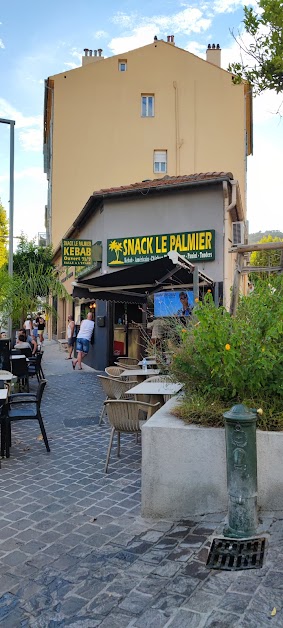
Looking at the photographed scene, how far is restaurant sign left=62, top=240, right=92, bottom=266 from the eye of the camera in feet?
51.3

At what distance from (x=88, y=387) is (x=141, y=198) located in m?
5.69

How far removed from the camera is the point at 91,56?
29172 millimetres

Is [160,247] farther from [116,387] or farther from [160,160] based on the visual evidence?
[160,160]

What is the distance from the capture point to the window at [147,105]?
85.8 ft

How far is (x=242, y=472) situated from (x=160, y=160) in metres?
24.5

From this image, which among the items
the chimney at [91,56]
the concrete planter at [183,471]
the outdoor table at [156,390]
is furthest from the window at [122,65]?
the concrete planter at [183,471]

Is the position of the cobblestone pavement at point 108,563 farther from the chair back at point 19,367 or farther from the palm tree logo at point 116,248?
the palm tree logo at point 116,248

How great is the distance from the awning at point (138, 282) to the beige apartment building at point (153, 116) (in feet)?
46.9

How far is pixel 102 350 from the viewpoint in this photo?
1536cm

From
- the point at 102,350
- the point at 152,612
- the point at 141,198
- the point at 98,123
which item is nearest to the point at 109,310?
the point at 102,350

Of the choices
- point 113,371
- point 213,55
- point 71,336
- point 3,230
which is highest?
point 213,55

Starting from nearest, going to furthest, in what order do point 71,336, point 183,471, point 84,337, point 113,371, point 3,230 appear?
point 183,471
point 113,371
point 84,337
point 71,336
point 3,230

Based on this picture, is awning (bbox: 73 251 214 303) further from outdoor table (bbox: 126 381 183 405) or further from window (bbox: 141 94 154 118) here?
window (bbox: 141 94 154 118)

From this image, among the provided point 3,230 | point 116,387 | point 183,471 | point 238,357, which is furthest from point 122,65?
point 183,471
